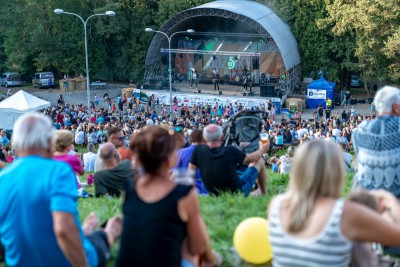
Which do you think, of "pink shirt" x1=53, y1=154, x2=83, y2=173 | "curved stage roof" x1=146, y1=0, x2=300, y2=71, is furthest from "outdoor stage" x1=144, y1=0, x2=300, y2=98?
"pink shirt" x1=53, y1=154, x2=83, y2=173

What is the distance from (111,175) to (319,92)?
1022 inches

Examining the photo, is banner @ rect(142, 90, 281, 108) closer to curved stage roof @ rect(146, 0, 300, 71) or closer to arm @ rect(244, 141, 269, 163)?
curved stage roof @ rect(146, 0, 300, 71)

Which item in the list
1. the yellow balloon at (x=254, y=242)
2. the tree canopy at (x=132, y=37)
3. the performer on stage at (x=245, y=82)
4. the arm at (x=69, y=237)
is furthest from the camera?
the performer on stage at (x=245, y=82)

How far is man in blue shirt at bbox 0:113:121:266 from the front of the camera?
10.7 feet

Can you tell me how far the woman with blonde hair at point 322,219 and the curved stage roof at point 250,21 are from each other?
98.0ft

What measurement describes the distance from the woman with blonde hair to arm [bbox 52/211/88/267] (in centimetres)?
114

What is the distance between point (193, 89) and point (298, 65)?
6.49m

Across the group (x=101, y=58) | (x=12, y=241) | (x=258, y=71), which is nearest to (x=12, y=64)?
(x=101, y=58)

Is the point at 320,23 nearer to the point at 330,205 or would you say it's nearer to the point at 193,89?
the point at 193,89

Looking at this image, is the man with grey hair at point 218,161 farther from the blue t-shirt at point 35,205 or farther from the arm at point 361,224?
the arm at point 361,224

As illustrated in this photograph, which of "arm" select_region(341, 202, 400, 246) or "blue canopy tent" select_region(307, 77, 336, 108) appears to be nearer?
"arm" select_region(341, 202, 400, 246)

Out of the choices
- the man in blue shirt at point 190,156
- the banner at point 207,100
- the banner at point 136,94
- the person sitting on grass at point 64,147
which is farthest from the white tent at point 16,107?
the person sitting on grass at point 64,147

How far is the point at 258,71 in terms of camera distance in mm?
36562

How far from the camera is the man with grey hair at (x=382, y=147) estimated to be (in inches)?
180
